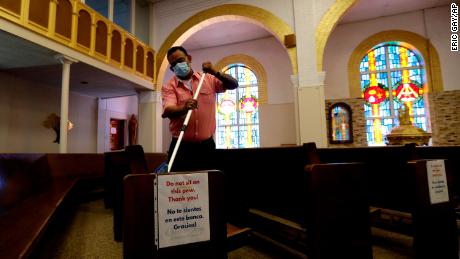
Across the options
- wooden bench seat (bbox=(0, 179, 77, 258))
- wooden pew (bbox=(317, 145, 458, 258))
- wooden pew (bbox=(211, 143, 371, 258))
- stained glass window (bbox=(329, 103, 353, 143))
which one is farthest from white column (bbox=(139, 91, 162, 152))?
wooden pew (bbox=(317, 145, 458, 258))

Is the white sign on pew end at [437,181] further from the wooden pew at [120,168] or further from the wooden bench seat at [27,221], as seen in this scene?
the wooden bench seat at [27,221]

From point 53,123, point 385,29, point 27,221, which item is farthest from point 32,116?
point 385,29

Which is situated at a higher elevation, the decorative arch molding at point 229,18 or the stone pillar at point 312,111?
the decorative arch molding at point 229,18

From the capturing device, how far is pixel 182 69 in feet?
6.12

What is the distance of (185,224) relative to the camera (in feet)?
3.62

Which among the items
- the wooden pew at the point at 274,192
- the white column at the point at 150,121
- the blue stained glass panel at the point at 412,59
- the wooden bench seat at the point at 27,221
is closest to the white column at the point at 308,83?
the wooden pew at the point at 274,192

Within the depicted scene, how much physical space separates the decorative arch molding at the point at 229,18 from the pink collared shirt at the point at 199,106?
4.65 metres

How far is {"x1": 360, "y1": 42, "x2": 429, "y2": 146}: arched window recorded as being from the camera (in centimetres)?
797

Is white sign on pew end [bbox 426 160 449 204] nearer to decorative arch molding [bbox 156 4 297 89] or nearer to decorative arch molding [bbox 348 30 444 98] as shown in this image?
decorative arch molding [bbox 156 4 297 89]

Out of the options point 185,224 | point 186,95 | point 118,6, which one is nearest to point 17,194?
point 186,95

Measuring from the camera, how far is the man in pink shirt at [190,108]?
177cm

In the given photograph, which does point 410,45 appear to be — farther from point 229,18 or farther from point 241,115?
point 241,115

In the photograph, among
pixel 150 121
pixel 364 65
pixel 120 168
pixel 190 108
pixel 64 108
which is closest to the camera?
pixel 190 108

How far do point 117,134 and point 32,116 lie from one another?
325cm
